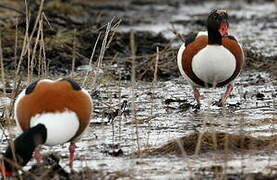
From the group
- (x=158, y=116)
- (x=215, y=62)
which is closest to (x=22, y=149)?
(x=158, y=116)

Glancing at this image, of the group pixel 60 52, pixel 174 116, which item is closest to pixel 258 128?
pixel 174 116

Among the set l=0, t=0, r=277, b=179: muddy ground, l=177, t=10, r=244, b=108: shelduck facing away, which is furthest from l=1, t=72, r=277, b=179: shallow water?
l=177, t=10, r=244, b=108: shelduck facing away

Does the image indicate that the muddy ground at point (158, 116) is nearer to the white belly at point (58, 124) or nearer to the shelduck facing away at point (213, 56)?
the white belly at point (58, 124)

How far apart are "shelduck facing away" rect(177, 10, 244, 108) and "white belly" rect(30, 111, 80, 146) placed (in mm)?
3428

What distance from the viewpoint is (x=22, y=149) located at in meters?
5.99

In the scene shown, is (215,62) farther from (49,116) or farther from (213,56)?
(49,116)

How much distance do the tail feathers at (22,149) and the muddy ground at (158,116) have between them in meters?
0.13

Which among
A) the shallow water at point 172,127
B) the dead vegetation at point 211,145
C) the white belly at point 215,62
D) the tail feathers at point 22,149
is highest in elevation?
the white belly at point 215,62

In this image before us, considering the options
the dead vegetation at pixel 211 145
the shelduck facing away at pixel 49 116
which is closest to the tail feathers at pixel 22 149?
the shelduck facing away at pixel 49 116

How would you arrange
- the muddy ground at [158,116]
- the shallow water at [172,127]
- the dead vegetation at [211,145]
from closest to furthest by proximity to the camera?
1. the muddy ground at [158,116]
2. the shallow water at [172,127]
3. the dead vegetation at [211,145]

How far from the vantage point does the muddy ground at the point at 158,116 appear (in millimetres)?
6637

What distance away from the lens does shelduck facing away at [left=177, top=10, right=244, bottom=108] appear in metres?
9.77

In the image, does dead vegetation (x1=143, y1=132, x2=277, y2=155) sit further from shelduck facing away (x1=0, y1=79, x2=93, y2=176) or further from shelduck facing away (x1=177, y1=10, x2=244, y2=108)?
shelduck facing away (x1=177, y1=10, x2=244, y2=108)

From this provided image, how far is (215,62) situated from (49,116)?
3.76 metres
